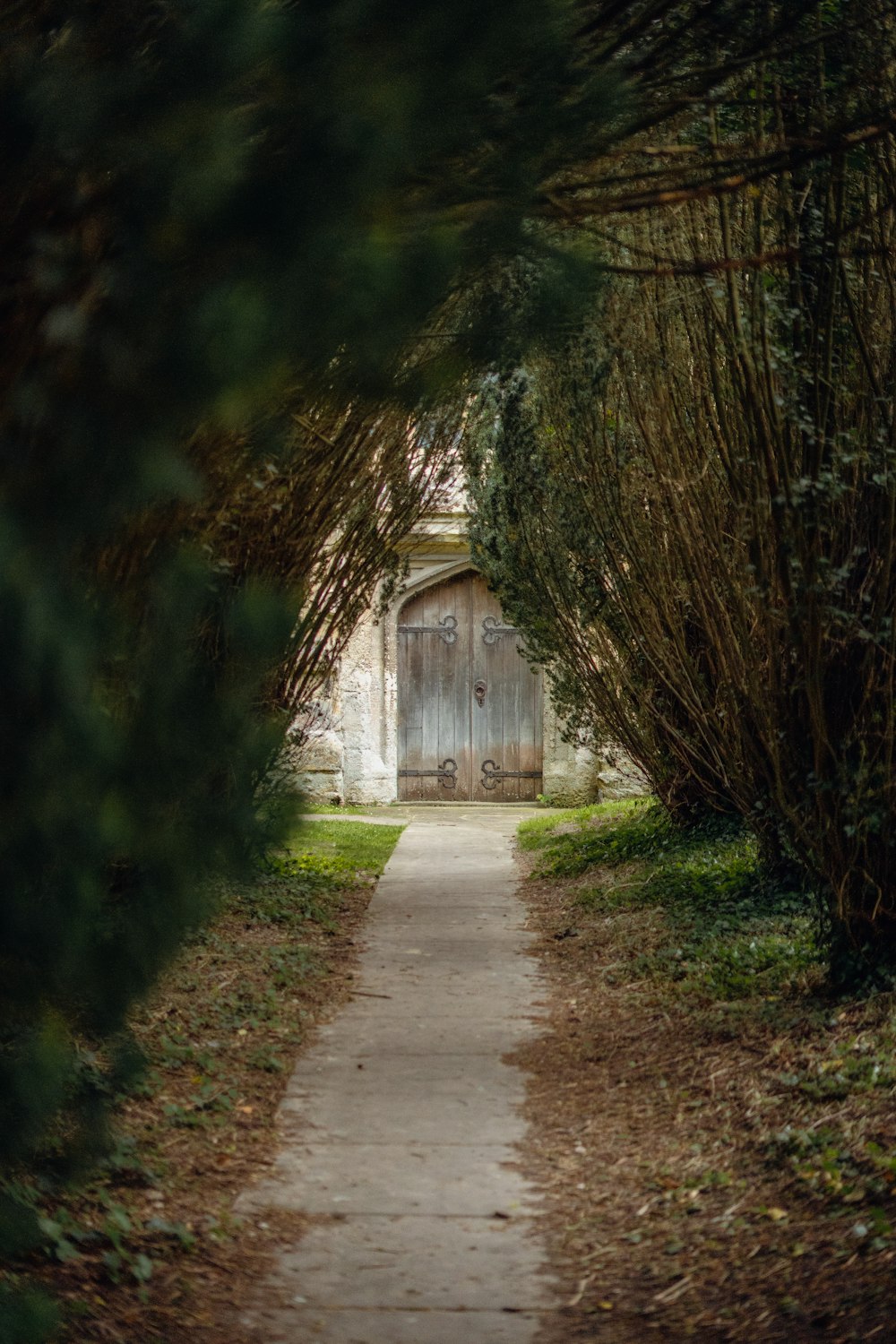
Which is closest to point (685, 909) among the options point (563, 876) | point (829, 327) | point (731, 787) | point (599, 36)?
point (731, 787)

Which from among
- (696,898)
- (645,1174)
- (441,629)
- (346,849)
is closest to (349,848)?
(346,849)

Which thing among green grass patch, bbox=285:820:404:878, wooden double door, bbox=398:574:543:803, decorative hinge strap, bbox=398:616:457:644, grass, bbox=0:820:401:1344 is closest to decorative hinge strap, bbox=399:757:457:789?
wooden double door, bbox=398:574:543:803

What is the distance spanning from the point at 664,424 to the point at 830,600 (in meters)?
2.52

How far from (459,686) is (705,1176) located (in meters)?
12.3

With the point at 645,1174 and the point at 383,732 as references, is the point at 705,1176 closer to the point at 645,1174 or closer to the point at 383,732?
the point at 645,1174

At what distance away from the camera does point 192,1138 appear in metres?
4.50

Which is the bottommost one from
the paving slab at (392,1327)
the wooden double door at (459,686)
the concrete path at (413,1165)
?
the concrete path at (413,1165)

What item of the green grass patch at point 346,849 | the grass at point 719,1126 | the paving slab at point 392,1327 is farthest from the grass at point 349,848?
the paving slab at point 392,1327

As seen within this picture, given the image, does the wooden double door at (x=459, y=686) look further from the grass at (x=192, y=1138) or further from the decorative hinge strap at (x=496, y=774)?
the grass at (x=192, y=1138)

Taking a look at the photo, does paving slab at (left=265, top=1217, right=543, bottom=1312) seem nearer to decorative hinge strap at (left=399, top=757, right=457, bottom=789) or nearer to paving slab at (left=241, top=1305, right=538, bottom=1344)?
paving slab at (left=241, top=1305, right=538, bottom=1344)

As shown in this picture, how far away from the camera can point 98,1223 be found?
3684 mm

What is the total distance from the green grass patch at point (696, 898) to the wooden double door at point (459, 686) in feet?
11.7

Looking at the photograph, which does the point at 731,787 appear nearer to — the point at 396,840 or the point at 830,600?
the point at 830,600

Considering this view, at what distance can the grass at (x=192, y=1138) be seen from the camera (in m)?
3.28
